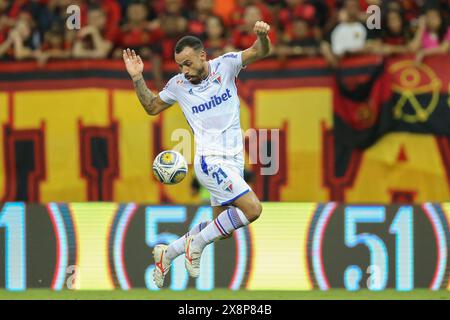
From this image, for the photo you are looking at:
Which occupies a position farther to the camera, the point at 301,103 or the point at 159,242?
the point at 301,103

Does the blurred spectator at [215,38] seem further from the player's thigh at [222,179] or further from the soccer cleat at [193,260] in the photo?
the soccer cleat at [193,260]

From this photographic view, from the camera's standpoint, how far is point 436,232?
11.6 m

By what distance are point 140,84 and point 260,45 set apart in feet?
3.96

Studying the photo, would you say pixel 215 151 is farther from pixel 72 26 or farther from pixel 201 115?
pixel 72 26

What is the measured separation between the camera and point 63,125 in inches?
545

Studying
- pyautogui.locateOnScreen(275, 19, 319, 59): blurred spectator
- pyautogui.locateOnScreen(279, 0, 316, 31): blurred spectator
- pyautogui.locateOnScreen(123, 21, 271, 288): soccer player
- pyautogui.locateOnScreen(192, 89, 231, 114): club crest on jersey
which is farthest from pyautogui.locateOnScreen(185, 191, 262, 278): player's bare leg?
pyautogui.locateOnScreen(279, 0, 316, 31): blurred spectator

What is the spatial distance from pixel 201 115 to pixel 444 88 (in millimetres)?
4255

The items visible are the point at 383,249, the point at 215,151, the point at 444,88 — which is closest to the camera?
the point at 215,151

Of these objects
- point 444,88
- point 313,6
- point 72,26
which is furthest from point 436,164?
point 72,26

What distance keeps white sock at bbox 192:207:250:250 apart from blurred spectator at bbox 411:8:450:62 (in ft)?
14.9

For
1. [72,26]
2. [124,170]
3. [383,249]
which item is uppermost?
[72,26]

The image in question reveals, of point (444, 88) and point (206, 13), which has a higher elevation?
point (206, 13)

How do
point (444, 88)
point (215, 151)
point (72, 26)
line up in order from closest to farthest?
point (215, 151), point (444, 88), point (72, 26)

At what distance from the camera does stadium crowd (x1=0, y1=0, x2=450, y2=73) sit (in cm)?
1405
